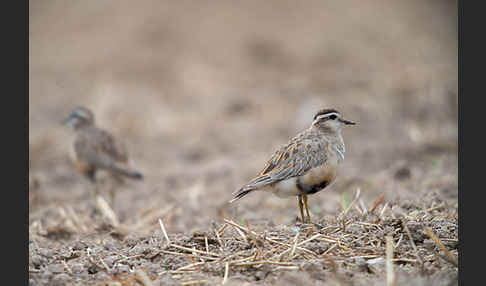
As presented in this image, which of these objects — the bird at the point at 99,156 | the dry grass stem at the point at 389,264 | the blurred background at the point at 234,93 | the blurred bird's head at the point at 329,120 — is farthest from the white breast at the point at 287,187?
the bird at the point at 99,156

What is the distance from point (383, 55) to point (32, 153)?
1075cm

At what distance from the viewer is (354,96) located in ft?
47.5

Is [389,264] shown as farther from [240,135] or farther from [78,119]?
[240,135]

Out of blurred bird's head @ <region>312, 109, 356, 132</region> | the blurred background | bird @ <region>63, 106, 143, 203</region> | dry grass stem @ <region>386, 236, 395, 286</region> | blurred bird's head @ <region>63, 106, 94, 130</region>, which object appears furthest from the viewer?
blurred bird's head @ <region>63, 106, 94, 130</region>

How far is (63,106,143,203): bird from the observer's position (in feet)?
31.7

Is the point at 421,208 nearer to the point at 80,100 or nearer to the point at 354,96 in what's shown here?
the point at 354,96

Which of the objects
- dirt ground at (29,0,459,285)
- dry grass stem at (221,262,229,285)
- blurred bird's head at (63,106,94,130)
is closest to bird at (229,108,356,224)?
dirt ground at (29,0,459,285)

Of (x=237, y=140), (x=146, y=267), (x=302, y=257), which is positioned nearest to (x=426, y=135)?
(x=237, y=140)

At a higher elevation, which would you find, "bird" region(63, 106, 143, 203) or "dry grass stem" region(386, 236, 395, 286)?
"bird" region(63, 106, 143, 203)

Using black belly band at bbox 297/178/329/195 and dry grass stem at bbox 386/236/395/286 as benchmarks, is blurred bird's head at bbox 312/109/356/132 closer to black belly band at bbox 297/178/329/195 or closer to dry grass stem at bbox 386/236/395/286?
black belly band at bbox 297/178/329/195

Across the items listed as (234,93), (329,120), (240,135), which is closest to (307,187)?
(329,120)

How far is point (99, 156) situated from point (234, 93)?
697cm

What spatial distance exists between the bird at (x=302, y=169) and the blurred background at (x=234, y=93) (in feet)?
4.77

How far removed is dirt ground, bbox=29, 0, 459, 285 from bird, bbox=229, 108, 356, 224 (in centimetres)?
39
